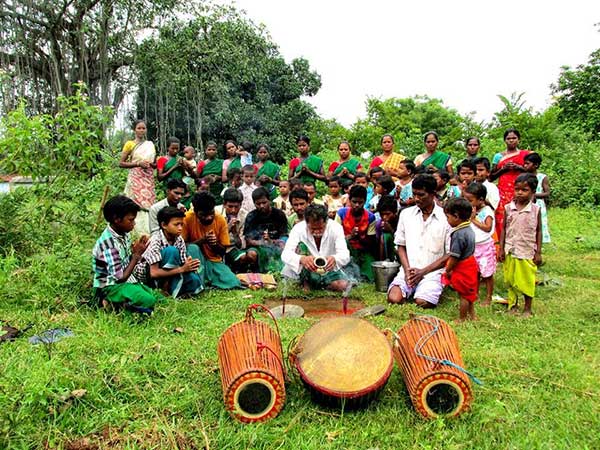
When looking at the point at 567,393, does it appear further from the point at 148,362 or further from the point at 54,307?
the point at 54,307

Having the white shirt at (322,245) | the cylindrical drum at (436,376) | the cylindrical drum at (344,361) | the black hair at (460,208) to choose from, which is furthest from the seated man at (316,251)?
the cylindrical drum at (436,376)

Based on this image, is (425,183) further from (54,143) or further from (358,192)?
(54,143)

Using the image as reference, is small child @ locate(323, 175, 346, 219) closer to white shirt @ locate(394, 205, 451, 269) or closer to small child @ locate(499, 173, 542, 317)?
white shirt @ locate(394, 205, 451, 269)

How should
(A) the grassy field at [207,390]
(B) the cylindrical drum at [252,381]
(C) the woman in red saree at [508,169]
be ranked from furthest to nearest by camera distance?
(C) the woman in red saree at [508,169], (B) the cylindrical drum at [252,381], (A) the grassy field at [207,390]

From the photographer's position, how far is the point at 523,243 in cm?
477

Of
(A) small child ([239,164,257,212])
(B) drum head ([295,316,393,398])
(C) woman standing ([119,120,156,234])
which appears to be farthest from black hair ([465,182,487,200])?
(C) woman standing ([119,120,156,234])

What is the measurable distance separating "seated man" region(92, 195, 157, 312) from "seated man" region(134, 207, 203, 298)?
70 centimetres

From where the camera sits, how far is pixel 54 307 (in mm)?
4438

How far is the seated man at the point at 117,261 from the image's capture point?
4223mm

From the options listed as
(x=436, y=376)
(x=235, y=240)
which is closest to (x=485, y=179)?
(x=235, y=240)

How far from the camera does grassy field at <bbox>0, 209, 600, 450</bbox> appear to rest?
2.57 meters

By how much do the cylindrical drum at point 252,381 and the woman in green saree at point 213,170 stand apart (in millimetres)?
5704

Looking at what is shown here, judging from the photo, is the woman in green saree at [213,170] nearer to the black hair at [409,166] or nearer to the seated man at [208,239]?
the seated man at [208,239]

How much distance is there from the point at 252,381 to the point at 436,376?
1.05m
